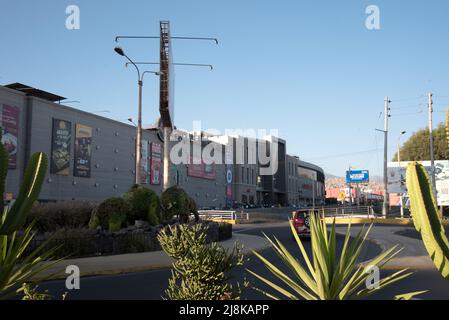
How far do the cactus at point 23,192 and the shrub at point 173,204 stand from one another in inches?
695

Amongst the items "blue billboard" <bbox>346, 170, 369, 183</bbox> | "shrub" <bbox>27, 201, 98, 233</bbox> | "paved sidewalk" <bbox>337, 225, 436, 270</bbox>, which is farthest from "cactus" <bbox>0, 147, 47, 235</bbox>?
"blue billboard" <bbox>346, 170, 369, 183</bbox>

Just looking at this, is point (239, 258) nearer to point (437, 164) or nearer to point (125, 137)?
point (437, 164)

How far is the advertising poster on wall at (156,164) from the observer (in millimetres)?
64750

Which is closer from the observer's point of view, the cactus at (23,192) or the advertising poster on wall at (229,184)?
the cactus at (23,192)

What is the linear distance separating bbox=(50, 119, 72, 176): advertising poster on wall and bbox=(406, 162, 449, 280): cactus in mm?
46757

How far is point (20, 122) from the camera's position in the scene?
43594mm

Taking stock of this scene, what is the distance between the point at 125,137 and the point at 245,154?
42305 millimetres

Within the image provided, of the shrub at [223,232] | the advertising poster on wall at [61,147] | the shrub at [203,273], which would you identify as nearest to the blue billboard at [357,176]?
the advertising poster on wall at [61,147]

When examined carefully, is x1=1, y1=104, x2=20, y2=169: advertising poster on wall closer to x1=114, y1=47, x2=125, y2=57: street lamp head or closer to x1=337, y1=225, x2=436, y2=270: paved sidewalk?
x1=114, y1=47, x2=125, y2=57: street lamp head

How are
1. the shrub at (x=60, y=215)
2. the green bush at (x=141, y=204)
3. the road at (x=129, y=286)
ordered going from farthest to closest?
the green bush at (x=141, y=204)
the shrub at (x=60, y=215)
the road at (x=129, y=286)

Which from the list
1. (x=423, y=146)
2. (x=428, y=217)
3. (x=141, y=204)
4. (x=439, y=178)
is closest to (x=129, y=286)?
(x=428, y=217)

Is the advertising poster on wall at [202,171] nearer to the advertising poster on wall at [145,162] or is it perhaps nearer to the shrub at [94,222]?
the advertising poster on wall at [145,162]

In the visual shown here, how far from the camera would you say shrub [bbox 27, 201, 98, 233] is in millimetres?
19609
